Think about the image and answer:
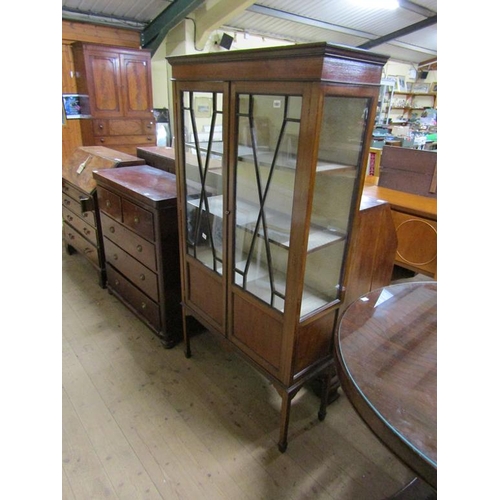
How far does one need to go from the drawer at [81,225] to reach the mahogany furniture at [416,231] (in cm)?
216

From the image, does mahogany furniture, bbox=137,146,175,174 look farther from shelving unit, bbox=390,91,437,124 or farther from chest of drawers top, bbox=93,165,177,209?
shelving unit, bbox=390,91,437,124

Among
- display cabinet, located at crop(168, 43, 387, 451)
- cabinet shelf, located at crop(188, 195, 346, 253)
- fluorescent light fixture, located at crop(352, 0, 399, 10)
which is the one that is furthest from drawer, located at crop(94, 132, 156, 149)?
cabinet shelf, located at crop(188, 195, 346, 253)

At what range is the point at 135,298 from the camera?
2340 mm

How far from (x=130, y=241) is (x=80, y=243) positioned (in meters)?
1.09

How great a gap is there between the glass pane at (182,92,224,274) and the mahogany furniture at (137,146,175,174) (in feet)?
2.86

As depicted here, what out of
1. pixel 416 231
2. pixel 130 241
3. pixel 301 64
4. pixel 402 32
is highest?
pixel 402 32

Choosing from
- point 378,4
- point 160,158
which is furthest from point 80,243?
point 378,4

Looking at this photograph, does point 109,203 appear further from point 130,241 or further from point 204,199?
point 204,199

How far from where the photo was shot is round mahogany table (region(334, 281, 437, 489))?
2.50ft

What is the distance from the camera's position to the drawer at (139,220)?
6.30ft

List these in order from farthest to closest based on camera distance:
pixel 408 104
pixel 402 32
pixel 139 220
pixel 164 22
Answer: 1. pixel 408 104
2. pixel 402 32
3. pixel 164 22
4. pixel 139 220

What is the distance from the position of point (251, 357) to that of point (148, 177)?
1.36 metres

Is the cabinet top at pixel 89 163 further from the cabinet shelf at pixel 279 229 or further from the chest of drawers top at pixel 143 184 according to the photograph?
the cabinet shelf at pixel 279 229
